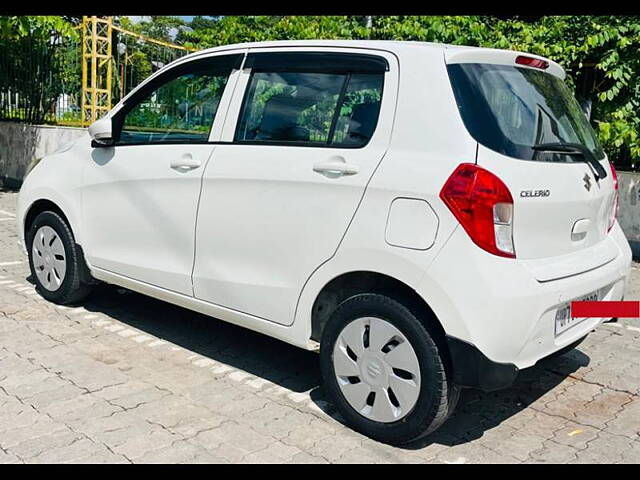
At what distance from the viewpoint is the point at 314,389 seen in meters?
4.07

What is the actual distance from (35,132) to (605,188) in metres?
11.1

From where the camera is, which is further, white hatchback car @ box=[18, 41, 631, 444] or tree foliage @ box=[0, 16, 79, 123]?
tree foliage @ box=[0, 16, 79, 123]

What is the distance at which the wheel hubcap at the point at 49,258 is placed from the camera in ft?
16.9

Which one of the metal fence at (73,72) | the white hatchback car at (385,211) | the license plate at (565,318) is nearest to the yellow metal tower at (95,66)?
the metal fence at (73,72)

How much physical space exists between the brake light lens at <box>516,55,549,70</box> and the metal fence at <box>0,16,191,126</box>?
9575mm

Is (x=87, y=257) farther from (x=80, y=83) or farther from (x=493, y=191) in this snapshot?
(x=80, y=83)

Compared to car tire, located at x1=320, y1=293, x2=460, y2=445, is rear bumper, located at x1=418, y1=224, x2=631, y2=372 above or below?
above

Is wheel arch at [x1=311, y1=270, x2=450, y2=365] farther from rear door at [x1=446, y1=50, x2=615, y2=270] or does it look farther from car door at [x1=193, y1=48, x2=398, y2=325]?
rear door at [x1=446, y1=50, x2=615, y2=270]

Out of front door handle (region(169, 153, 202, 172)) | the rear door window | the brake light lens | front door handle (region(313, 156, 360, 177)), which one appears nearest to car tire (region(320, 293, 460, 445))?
front door handle (region(313, 156, 360, 177))

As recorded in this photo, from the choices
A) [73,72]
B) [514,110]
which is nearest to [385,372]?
[514,110]

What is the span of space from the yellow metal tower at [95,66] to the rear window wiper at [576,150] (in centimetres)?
1057

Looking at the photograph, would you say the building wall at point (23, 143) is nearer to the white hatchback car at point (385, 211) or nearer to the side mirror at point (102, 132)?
the side mirror at point (102, 132)

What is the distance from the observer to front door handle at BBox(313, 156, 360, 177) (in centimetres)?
342
